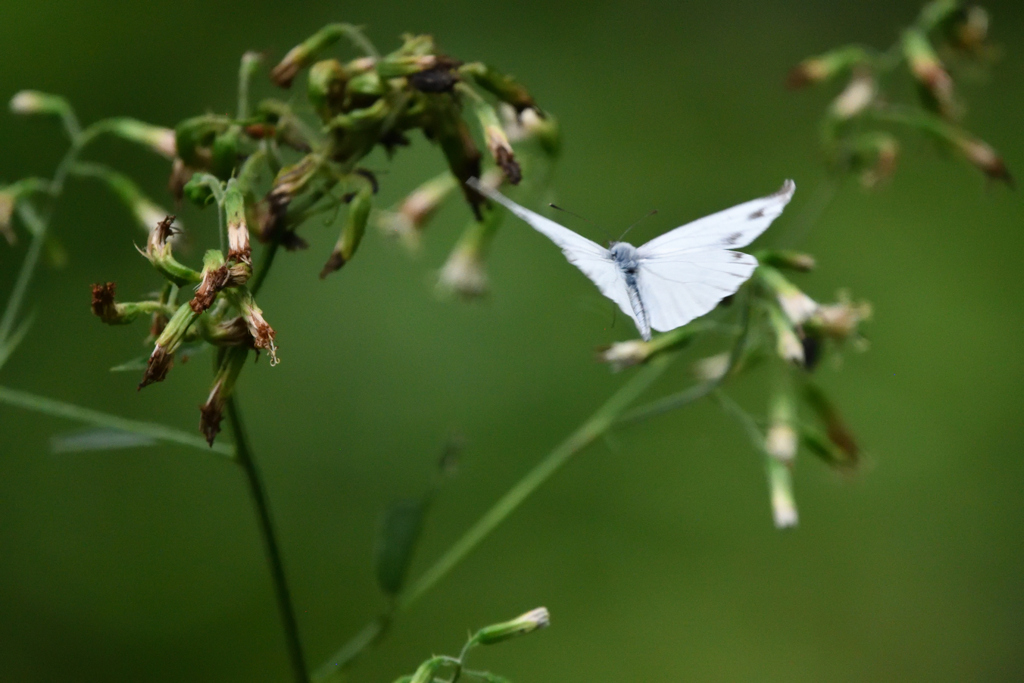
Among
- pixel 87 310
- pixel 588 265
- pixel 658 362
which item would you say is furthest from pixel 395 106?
pixel 87 310

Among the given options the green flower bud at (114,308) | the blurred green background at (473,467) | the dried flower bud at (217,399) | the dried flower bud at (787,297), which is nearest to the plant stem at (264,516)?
the dried flower bud at (217,399)

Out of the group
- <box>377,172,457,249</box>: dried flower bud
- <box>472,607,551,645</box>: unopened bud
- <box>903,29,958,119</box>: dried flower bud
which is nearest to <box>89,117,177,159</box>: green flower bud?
<box>377,172,457,249</box>: dried flower bud

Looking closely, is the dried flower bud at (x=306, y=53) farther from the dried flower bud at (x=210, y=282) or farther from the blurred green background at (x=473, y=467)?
the blurred green background at (x=473, y=467)

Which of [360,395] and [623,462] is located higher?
[360,395]

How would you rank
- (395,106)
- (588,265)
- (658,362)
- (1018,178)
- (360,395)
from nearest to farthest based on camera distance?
(395,106), (588,265), (658,362), (360,395), (1018,178)

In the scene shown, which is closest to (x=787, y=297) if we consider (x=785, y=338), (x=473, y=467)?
(x=785, y=338)

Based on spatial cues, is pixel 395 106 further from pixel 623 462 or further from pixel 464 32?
pixel 464 32
